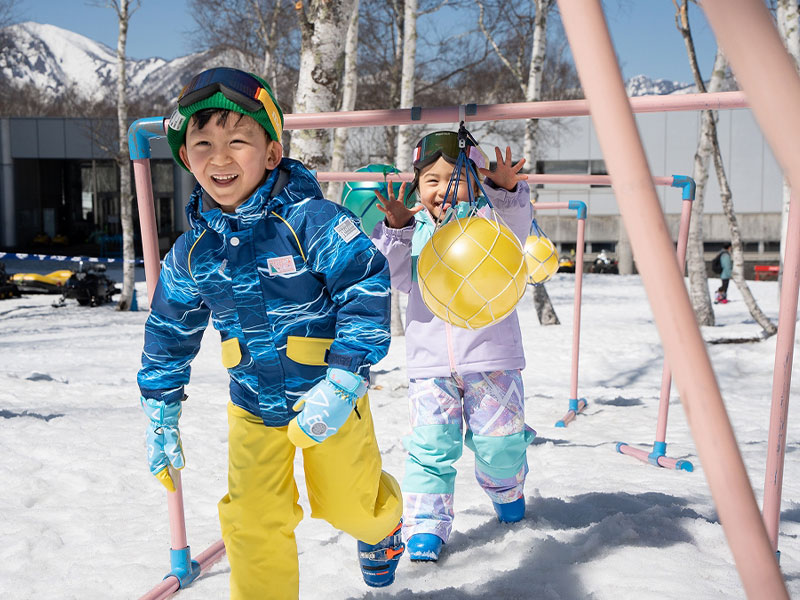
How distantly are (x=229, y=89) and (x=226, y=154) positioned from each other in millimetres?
172

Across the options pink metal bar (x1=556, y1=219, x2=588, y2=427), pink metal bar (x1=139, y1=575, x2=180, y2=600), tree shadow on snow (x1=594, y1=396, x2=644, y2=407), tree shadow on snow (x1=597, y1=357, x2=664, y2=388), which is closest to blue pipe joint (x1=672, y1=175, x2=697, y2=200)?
pink metal bar (x1=556, y1=219, x2=588, y2=427)

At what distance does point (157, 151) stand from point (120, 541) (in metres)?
26.8

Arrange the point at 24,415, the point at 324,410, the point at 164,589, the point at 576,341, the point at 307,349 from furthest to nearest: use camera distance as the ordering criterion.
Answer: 1. the point at 576,341
2. the point at 24,415
3. the point at 164,589
4. the point at 307,349
5. the point at 324,410

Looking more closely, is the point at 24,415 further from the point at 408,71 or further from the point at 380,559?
the point at 408,71

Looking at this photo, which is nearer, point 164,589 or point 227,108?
point 227,108

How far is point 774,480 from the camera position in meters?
2.54

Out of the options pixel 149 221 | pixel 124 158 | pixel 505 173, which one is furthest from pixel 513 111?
pixel 124 158

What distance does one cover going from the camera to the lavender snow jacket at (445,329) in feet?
9.20

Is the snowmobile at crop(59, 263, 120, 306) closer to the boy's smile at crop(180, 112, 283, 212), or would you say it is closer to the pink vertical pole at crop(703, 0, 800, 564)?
the boy's smile at crop(180, 112, 283, 212)

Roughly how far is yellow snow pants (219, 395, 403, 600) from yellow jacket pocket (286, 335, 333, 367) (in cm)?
18

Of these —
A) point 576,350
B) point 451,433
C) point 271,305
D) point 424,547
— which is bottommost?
point 424,547

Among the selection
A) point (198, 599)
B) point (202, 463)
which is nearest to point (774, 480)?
point (198, 599)

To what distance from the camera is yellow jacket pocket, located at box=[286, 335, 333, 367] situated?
204 cm

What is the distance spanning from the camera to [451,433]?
9.64 feet
